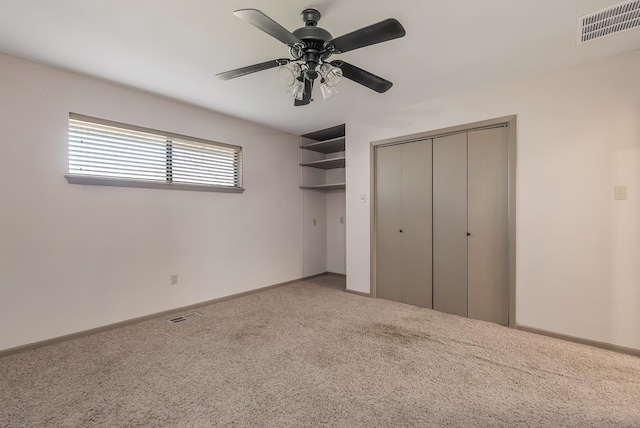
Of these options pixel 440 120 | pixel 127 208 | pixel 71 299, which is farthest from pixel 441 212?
pixel 71 299

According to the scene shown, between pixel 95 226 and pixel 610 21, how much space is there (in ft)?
14.8

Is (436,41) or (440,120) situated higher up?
(436,41)

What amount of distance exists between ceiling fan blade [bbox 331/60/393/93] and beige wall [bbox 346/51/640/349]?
1603mm

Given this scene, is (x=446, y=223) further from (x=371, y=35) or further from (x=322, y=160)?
(x=371, y=35)

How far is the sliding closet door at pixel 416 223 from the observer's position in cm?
354

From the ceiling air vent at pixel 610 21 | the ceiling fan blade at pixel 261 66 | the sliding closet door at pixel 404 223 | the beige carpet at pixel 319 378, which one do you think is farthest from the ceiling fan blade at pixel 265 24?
the sliding closet door at pixel 404 223

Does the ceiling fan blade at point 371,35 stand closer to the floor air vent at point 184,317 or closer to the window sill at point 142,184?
the window sill at point 142,184

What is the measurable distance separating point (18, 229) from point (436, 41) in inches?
147

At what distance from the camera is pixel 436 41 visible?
2197mm

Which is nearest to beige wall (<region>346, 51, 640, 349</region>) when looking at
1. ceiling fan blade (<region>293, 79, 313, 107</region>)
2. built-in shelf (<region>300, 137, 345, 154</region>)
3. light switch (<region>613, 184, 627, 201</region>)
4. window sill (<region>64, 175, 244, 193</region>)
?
light switch (<region>613, 184, 627, 201</region>)

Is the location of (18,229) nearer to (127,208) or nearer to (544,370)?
(127,208)

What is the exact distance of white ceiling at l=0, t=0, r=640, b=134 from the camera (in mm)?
1841

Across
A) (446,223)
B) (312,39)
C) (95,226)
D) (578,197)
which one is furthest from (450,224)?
(95,226)

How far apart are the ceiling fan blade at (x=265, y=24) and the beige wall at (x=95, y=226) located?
2.30 metres
